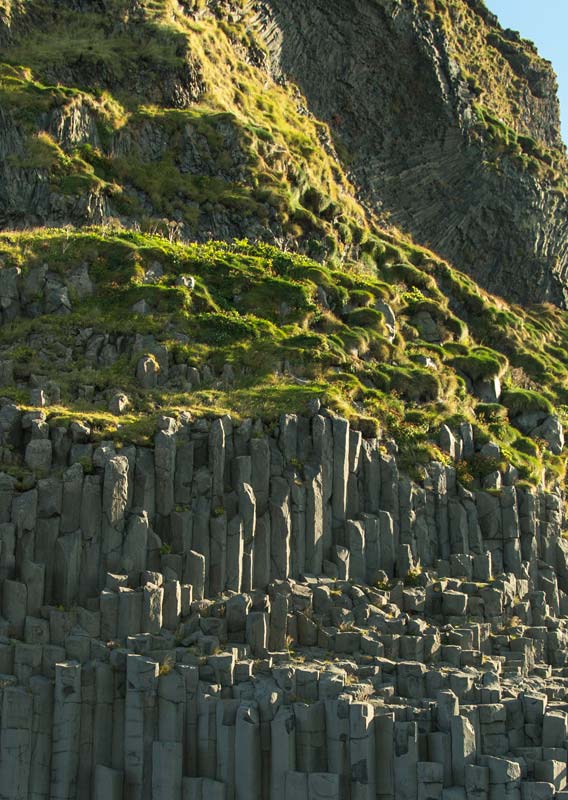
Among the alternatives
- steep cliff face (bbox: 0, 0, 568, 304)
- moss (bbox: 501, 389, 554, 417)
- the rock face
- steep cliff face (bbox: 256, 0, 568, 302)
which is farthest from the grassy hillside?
steep cliff face (bbox: 256, 0, 568, 302)

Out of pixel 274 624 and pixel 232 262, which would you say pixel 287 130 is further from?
pixel 274 624

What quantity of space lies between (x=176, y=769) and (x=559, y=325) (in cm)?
3552

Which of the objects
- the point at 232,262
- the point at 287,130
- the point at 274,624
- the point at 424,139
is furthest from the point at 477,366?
the point at 424,139

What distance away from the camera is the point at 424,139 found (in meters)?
53.2

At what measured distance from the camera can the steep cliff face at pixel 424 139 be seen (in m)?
51.6

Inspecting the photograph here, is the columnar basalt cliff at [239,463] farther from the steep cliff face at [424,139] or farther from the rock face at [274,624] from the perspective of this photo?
the steep cliff face at [424,139]

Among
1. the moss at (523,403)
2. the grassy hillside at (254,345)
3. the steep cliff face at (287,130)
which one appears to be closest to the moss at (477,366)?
the grassy hillside at (254,345)

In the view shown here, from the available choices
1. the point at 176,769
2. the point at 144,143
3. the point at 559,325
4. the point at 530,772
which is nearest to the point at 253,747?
the point at 176,769

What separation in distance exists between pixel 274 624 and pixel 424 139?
35379 mm

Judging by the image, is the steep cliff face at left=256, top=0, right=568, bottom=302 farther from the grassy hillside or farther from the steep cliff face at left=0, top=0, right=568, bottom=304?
the grassy hillside

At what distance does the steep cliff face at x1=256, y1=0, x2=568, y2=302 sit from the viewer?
5162 centimetres

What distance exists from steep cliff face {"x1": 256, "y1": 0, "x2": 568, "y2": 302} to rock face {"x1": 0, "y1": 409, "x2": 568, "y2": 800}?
26493mm

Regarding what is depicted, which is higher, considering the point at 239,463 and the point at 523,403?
the point at 523,403

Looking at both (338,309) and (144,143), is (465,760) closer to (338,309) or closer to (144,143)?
(338,309)
